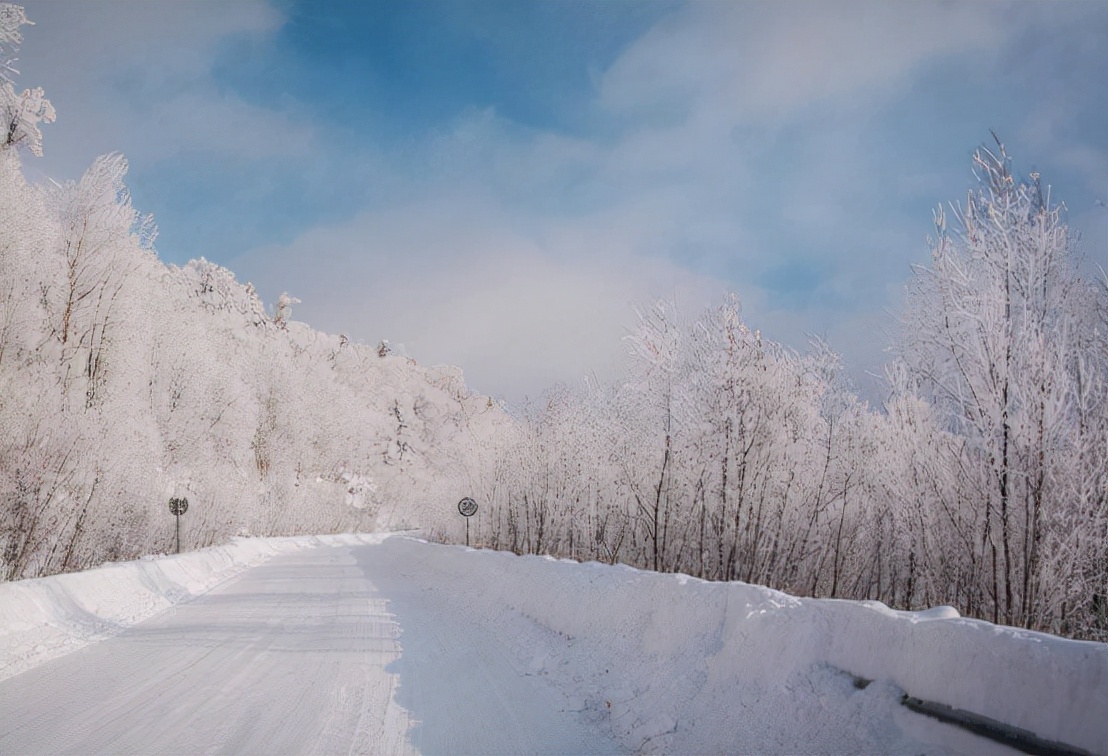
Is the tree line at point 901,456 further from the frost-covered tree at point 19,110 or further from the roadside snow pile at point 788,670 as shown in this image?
the frost-covered tree at point 19,110

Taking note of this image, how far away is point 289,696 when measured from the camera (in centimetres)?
555

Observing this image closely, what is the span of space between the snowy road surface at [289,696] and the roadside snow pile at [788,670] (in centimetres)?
40

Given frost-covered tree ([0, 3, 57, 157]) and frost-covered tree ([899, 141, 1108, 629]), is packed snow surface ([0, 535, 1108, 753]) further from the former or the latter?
frost-covered tree ([0, 3, 57, 157])

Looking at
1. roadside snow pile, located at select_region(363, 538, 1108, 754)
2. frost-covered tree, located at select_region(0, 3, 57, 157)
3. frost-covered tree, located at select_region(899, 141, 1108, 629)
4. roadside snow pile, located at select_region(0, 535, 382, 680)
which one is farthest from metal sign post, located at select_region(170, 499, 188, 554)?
frost-covered tree, located at select_region(899, 141, 1108, 629)

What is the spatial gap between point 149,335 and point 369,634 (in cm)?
2562

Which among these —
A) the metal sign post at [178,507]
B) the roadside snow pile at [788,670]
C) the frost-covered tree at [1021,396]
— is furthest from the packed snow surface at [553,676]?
the metal sign post at [178,507]

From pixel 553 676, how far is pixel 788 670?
3.06m

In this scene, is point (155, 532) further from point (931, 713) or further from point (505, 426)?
point (931, 713)

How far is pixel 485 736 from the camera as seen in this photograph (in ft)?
15.4

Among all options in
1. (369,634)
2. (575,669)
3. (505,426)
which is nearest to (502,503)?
(505,426)

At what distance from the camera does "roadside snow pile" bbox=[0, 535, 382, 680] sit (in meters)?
7.52

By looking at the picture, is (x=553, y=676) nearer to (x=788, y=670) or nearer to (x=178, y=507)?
(x=788, y=670)

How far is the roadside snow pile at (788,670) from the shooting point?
290 centimetres

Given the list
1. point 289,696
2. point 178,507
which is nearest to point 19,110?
point 178,507
